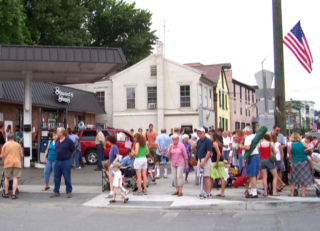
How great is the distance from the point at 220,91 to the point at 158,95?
10428 millimetres

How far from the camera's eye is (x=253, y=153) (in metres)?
9.66

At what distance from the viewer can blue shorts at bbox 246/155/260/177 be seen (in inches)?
376

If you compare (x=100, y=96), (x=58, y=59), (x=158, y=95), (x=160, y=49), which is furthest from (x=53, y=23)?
(x=58, y=59)

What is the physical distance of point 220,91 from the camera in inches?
1613

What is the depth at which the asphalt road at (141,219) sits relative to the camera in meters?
7.23

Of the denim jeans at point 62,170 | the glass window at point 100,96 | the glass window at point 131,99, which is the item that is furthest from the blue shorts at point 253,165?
the glass window at point 100,96

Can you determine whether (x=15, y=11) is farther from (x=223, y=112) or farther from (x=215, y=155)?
(x=223, y=112)

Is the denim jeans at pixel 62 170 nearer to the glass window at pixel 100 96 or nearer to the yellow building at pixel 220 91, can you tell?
the glass window at pixel 100 96

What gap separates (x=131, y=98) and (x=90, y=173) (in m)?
19.0

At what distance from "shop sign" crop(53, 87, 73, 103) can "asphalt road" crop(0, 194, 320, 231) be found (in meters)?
16.5

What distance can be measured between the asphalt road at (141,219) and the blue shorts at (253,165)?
126cm

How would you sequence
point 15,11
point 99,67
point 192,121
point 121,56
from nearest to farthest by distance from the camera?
point 121,56 < point 99,67 < point 15,11 < point 192,121

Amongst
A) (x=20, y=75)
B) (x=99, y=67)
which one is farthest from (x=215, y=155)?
(x=20, y=75)

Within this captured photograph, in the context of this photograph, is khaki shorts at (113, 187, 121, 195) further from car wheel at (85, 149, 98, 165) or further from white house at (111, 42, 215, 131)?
white house at (111, 42, 215, 131)
